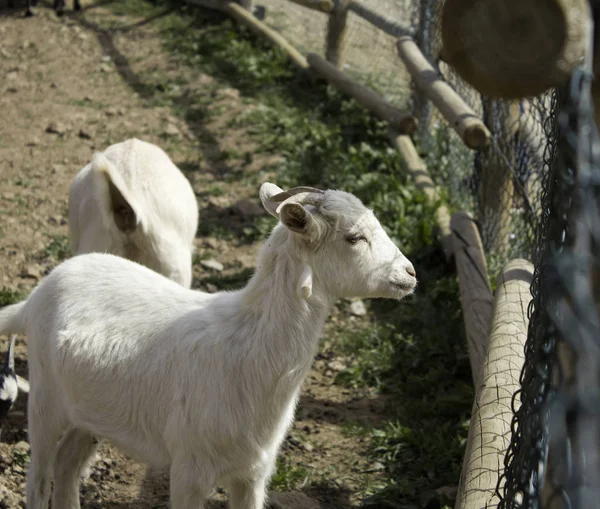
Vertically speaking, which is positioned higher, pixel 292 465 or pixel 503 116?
pixel 503 116

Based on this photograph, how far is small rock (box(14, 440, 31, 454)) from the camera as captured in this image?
175 inches

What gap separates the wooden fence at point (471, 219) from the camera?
275cm

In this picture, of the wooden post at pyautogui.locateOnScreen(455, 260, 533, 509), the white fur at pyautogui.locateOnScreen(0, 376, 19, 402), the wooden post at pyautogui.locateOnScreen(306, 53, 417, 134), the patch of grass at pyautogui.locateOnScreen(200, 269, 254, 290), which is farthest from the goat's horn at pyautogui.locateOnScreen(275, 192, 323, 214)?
the wooden post at pyautogui.locateOnScreen(306, 53, 417, 134)

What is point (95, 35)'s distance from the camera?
11.0 meters

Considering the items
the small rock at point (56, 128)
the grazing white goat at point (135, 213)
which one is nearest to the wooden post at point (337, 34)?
the small rock at point (56, 128)

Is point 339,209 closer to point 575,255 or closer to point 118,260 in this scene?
point 118,260

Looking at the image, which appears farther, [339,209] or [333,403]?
[333,403]

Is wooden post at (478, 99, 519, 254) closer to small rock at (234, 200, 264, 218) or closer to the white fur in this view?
small rock at (234, 200, 264, 218)

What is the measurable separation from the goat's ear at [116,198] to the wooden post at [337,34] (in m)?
5.99

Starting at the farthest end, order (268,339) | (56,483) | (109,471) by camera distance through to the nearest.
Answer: (109,471)
(56,483)
(268,339)

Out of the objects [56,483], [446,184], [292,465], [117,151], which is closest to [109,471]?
[56,483]

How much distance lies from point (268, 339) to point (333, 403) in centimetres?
199

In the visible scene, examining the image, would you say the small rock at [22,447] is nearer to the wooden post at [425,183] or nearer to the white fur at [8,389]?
the white fur at [8,389]

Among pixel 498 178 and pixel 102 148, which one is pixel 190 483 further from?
pixel 102 148
